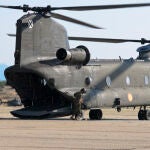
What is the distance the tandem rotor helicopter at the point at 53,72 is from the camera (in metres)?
27.8

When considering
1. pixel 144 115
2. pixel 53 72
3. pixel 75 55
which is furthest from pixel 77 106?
pixel 144 115

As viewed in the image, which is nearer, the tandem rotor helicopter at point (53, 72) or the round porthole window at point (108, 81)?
the tandem rotor helicopter at point (53, 72)

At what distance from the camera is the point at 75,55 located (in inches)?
1117

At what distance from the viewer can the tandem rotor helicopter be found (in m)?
27.8

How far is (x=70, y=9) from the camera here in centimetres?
2639

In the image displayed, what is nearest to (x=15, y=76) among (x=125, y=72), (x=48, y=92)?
(x=48, y=92)

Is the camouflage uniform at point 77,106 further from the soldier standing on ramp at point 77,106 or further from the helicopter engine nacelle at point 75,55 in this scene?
the helicopter engine nacelle at point 75,55

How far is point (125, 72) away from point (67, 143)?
57.8 ft

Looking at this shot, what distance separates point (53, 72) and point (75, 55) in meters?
1.42

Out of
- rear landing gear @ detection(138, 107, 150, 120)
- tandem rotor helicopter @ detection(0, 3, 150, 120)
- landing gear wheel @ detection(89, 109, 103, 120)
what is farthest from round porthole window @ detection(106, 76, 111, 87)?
rear landing gear @ detection(138, 107, 150, 120)

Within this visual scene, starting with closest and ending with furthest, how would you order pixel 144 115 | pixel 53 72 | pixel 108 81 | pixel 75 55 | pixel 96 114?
1. pixel 53 72
2. pixel 75 55
3. pixel 96 114
4. pixel 108 81
5. pixel 144 115

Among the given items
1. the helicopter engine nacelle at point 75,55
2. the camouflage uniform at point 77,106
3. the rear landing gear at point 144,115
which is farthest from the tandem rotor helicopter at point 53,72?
the rear landing gear at point 144,115

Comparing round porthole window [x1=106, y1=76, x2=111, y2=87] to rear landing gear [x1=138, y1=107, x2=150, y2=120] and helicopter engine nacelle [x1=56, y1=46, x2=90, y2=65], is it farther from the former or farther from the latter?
rear landing gear [x1=138, y1=107, x2=150, y2=120]

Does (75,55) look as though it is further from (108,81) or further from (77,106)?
(108,81)
